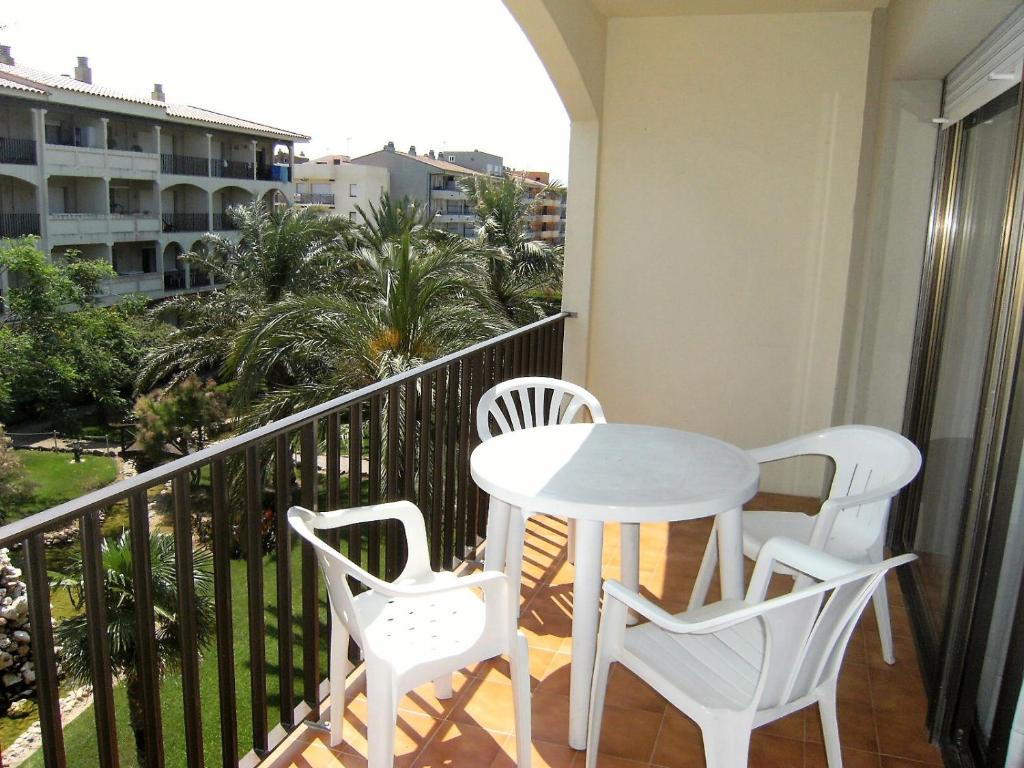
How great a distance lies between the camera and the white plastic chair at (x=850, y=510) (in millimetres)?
2520

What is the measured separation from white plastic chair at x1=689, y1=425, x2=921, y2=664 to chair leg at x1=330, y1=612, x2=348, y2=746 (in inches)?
47.5

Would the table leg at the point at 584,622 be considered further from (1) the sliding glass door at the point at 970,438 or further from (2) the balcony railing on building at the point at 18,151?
(2) the balcony railing on building at the point at 18,151

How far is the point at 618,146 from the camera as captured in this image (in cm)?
454

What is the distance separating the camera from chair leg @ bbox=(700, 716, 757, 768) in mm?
1684

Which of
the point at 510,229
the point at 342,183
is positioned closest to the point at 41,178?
the point at 510,229

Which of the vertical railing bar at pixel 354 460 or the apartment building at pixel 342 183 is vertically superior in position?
the apartment building at pixel 342 183

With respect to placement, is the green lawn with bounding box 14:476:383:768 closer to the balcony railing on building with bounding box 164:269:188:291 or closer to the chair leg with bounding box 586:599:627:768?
the chair leg with bounding box 586:599:627:768

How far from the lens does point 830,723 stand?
1.90 meters

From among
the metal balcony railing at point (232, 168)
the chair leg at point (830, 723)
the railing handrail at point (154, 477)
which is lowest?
the chair leg at point (830, 723)

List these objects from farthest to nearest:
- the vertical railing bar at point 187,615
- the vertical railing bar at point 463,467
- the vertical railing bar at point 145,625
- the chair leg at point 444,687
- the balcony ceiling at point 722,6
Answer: the balcony ceiling at point 722,6 → the vertical railing bar at point 463,467 → the chair leg at point 444,687 → the vertical railing bar at point 187,615 → the vertical railing bar at point 145,625

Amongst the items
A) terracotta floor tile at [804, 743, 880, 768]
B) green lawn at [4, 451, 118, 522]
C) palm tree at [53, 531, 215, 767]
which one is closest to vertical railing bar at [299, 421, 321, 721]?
terracotta floor tile at [804, 743, 880, 768]

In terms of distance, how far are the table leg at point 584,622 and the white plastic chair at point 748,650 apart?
0.51 feet

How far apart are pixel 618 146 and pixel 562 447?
2419 mm

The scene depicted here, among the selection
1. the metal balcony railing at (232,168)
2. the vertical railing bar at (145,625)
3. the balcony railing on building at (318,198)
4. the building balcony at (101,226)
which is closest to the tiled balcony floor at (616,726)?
the vertical railing bar at (145,625)
